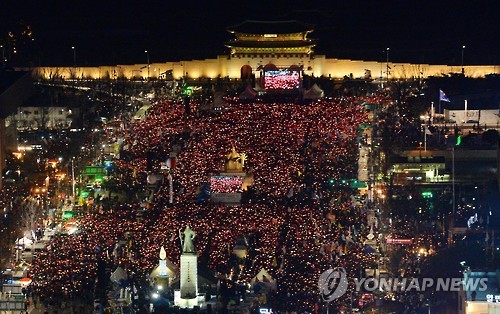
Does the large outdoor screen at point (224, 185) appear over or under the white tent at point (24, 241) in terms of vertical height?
over

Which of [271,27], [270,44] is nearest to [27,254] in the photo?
[270,44]

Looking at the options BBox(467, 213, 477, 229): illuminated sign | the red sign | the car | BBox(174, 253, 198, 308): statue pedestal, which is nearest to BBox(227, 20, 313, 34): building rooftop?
BBox(467, 213, 477, 229): illuminated sign

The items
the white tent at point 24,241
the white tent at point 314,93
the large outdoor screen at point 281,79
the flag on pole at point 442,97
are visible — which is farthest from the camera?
the large outdoor screen at point 281,79

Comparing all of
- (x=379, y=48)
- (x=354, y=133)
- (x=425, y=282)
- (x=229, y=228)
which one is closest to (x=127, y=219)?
(x=229, y=228)

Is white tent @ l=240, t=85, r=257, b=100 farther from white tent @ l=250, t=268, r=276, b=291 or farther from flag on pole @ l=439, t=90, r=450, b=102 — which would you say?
white tent @ l=250, t=268, r=276, b=291

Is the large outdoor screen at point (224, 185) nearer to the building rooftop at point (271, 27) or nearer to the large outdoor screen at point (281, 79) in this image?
the large outdoor screen at point (281, 79)

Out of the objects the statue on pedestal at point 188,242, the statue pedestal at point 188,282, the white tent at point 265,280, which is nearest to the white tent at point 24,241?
the white tent at point 265,280

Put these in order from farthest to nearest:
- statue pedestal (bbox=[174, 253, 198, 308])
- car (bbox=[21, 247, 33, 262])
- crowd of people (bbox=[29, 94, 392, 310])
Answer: car (bbox=[21, 247, 33, 262]), crowd of people (bbox=[29, 94, 392, 310]), statue pedestal (bbox=[174, 253, 198, 308])
